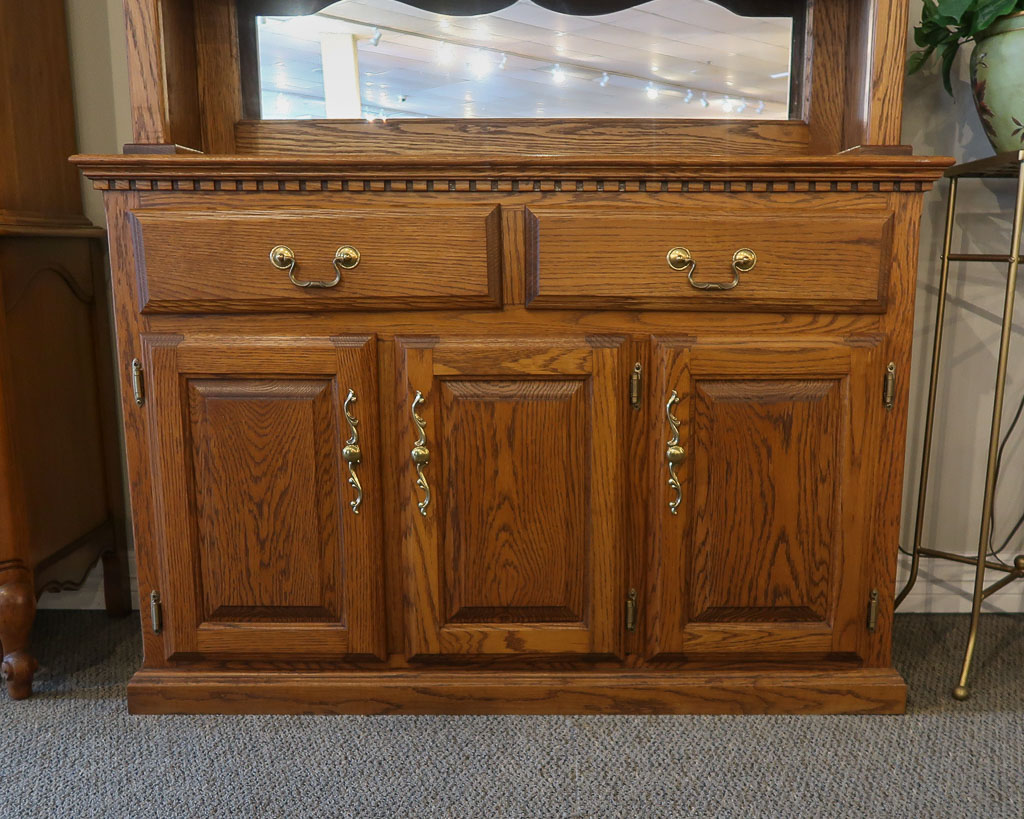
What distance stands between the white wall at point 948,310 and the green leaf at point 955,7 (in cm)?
28

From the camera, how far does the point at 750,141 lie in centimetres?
153

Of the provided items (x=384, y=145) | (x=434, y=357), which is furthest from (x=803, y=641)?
(x=384, y=145)

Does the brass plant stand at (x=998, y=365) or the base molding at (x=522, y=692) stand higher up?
the brass plant stand at (x=998, y=365)

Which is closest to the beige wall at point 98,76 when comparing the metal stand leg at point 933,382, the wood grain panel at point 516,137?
A: the wood grain panel at point 516,137

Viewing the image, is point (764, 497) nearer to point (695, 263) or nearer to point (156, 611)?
point (695, 263)

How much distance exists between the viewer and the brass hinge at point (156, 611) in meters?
1.32

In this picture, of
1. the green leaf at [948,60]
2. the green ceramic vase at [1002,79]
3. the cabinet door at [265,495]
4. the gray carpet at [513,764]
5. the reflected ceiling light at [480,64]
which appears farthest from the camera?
the reflected ceiling light at [480,64]

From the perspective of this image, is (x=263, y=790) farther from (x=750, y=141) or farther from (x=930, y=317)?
(x=930, y=317)

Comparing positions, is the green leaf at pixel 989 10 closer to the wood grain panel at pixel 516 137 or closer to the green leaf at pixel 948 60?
the green leaf at pixel 948 60

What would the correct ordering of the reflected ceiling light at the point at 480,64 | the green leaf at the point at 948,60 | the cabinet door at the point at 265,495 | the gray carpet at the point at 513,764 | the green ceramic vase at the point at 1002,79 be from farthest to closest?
the reflected ceiling light at the point at 480,64 → the green leaf at the point at 948,60 → the green ceramic vase at the point at 1002,79 → the cabinet door at the point at 265,495 → the gray carpet at the point at 513,764

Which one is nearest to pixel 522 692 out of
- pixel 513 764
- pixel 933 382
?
pixel 513 764

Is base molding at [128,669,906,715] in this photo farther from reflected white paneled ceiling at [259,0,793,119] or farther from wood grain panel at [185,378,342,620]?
reflected white paneled ceiling at [259,0,793,119]

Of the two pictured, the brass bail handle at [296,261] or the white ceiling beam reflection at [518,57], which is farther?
the white ceiling beam reflection at [518,57]

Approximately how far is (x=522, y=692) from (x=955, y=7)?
1347 millimetres
